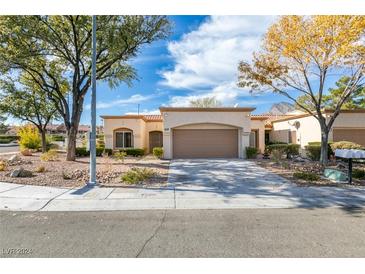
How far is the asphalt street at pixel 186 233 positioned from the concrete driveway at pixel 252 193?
587 mm

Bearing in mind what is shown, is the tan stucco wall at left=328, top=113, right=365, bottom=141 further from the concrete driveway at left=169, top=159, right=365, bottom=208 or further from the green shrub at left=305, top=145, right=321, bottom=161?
the concrete driveway at left=169, top=159, right=365, bottom=208

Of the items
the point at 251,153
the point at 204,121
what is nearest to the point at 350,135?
the point at 251,153

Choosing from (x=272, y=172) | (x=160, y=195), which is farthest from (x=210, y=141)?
(x=160, y=195)

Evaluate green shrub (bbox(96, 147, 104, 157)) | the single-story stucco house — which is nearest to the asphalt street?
the single-story stucco house

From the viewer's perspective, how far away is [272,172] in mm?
10852

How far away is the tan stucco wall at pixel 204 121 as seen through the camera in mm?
16391

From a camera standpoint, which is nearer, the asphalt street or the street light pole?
the asphalt street

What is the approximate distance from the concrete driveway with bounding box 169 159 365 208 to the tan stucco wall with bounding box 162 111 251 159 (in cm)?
676

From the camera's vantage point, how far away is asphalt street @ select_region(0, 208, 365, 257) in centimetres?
358

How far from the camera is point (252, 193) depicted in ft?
23.7

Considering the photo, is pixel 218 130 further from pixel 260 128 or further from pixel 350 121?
pixel 350 121

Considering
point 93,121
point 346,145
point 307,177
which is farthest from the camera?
point 346,145

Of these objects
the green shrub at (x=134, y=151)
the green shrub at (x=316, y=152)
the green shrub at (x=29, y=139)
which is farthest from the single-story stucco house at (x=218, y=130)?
the green shrub at (x=29, y=139)

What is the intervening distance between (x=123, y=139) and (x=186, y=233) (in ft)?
53.9
